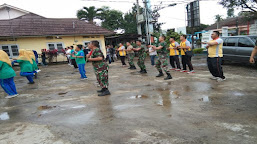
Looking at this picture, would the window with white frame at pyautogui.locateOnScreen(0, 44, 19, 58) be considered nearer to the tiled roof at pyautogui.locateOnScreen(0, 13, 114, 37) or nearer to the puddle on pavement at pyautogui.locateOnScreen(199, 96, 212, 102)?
the tiled roof at pyautogui.locateOnScreen(0, 13, 114, 37)

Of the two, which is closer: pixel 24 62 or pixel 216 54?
pixel 216 54

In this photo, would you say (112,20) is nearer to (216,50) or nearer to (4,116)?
(216,50)

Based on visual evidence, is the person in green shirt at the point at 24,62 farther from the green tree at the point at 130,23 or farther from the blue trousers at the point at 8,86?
the green tree at the point at 130,23

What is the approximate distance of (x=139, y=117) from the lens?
10.6 ft

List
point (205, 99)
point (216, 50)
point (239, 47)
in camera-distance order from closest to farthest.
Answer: point (205, 99), point (216, 50), point (239, 47)

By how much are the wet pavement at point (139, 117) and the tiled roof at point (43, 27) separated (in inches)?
494

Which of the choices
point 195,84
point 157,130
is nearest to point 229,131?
point 157,130

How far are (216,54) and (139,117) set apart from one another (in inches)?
143

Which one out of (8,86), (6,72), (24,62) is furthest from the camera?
(24,62)

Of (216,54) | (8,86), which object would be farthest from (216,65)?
(8,86)

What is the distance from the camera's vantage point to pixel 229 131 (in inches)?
101

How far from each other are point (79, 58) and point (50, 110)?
3606 mm

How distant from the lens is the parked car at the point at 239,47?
7.72 m

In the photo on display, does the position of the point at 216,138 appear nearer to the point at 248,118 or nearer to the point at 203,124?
the point at 203,124
